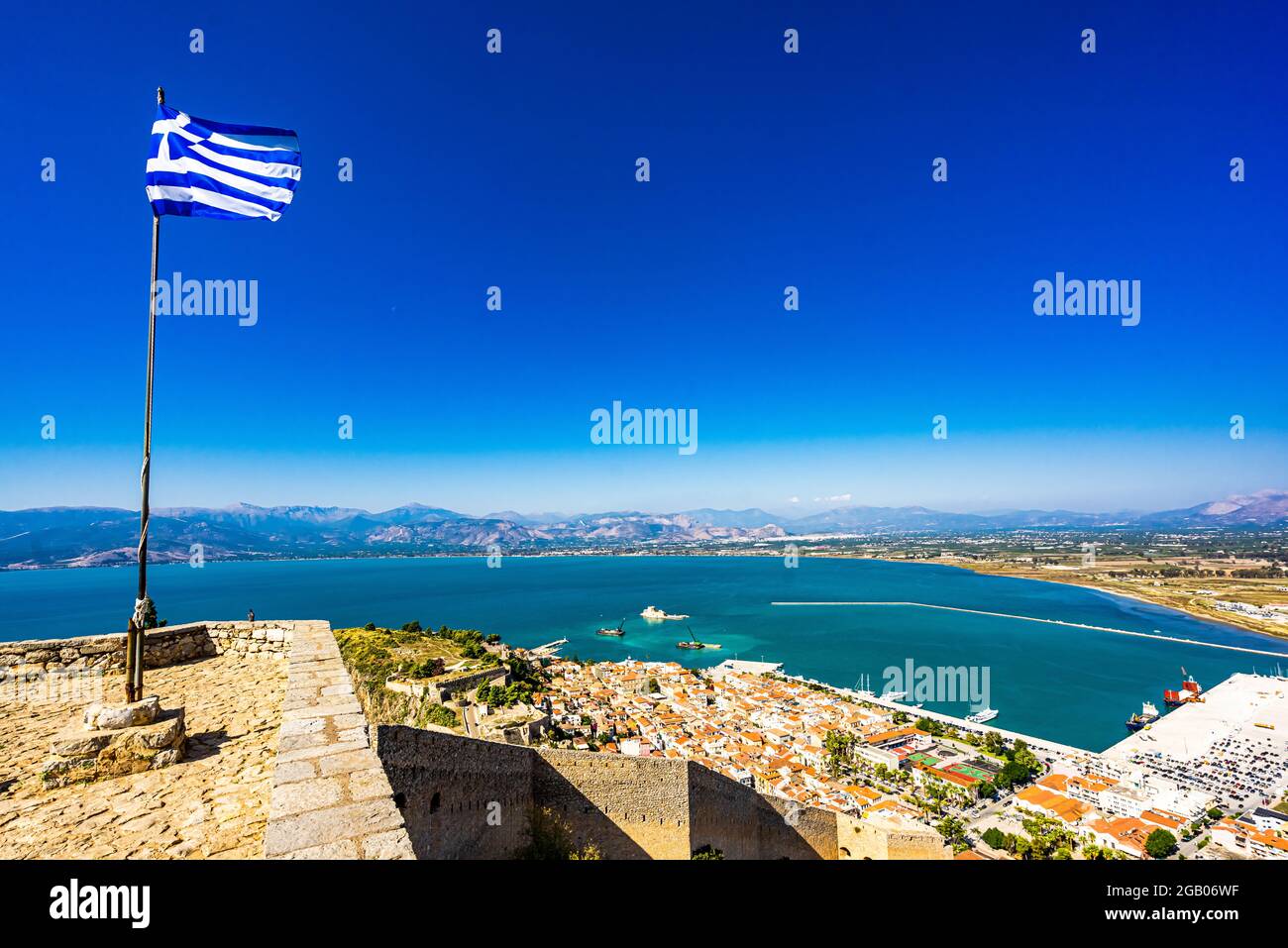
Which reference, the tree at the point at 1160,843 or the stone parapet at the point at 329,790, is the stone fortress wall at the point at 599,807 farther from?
the tree at the point at 1160,843

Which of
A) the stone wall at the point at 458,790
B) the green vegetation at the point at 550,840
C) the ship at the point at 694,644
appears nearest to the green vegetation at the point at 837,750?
the green vegetation at the point at 550,840

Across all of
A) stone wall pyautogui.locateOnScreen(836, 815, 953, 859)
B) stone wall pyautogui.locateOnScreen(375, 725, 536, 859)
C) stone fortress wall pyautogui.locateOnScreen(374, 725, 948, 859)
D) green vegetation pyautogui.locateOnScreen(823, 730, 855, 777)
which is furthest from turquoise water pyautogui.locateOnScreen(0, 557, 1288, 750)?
stone wall pyautogui.locateOnScreen(375, 725, 536, 859)

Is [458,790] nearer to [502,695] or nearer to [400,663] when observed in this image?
[502,695]

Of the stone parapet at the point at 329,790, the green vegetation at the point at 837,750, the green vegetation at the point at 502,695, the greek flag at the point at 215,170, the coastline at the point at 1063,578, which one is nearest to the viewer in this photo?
the stone parapet at the point at 329,790

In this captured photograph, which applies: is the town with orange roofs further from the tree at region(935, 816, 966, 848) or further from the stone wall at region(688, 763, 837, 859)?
the stone wall at region(688, 763, 837, 859)
